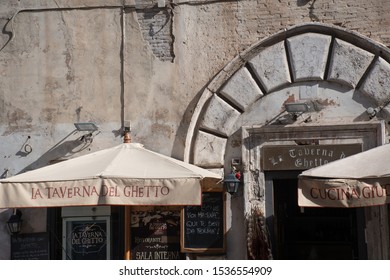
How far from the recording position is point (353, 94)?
9.31 metres

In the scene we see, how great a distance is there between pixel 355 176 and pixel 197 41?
10.9ft

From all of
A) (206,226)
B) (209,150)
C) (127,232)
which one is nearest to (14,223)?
(127,232)

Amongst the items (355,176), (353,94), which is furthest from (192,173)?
(353,94)

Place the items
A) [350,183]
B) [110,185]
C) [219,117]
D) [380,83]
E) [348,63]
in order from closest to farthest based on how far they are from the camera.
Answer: [350,183]
[110,185]
[380,83]
[348,63]
[219,117]

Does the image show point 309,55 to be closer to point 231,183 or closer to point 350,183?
point 231,183

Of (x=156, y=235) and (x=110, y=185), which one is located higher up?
(x=110, y=185)

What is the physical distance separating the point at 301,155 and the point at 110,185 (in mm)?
2563

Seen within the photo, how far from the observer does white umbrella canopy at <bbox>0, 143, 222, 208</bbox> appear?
823 cm

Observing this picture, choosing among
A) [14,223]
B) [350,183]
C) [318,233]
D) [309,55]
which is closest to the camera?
[350,183]

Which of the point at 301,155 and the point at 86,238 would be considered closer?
the point at 301,155

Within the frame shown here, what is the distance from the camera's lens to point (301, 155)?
9.34 metres

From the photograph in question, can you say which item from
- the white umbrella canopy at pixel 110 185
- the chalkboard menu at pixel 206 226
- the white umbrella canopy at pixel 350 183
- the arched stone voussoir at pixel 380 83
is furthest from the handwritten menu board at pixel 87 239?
the arched stone voussoir at pixel 380 83
